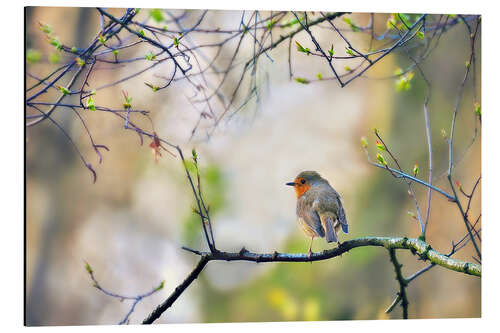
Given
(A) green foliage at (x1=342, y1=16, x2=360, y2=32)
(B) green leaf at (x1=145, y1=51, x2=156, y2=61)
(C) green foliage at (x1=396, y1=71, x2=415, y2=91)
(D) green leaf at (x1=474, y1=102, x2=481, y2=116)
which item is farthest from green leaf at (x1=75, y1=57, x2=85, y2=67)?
(D) green leaf at (x1=474, y1=102, x2=481, y2=116)

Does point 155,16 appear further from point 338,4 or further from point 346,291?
point 346,291

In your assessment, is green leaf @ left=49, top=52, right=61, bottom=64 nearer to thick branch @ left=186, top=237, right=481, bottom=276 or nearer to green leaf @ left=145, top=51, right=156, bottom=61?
green leaf @ left=145, top=51, right=156, bottom=61

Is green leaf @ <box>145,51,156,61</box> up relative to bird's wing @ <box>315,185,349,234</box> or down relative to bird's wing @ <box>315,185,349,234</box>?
up

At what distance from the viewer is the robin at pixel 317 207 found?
Result: 10.1 feet

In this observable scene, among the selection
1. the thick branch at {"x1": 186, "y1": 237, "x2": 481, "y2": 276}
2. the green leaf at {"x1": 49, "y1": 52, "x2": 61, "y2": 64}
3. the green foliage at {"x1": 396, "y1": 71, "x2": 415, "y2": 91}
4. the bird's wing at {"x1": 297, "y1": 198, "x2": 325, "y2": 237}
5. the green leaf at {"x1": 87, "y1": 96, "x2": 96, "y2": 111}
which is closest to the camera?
the thick branch at {"x1": 186, "y1": 237, "x2": 481, "y2": 276}

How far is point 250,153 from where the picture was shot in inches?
125

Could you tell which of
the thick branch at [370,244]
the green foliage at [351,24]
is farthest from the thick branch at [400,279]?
the green foliage at [351,24]

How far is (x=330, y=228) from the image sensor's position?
303 cm

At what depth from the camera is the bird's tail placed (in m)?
2.99

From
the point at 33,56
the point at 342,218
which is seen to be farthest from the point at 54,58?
the point at 342,218

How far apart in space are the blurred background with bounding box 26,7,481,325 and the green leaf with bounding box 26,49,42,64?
0.03ft

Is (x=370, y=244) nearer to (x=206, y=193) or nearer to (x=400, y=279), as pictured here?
(x=400, y=279)

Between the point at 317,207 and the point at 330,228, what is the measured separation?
0.15 m

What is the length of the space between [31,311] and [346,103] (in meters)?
1.97
